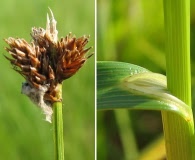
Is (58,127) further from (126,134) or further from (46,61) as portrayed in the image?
(126,134)

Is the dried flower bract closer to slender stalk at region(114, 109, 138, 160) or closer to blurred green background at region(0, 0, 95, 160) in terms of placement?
blurred green background at region(0, 0, 95, 160)

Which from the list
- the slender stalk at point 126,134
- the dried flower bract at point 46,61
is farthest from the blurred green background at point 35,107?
the slender stalk at point 126,134

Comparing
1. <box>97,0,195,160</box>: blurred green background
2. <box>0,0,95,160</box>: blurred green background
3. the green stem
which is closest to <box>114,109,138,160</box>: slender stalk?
<box>97,0,195,160</box>: blurred green background

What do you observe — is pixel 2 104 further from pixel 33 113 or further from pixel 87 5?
pixel 87 5

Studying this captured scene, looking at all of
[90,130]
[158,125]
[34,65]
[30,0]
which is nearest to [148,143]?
[158,125]

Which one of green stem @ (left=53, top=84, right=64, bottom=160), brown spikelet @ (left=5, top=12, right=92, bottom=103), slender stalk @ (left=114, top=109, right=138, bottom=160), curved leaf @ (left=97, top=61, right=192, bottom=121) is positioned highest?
brown spikelet @ (left=5, top=12, right=92, bottom=103)

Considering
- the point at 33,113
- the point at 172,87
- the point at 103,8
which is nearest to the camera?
the point at 172,87

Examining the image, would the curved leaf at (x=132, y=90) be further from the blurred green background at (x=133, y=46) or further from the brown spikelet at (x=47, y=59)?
the blurred green background at (x=133, y=46)
